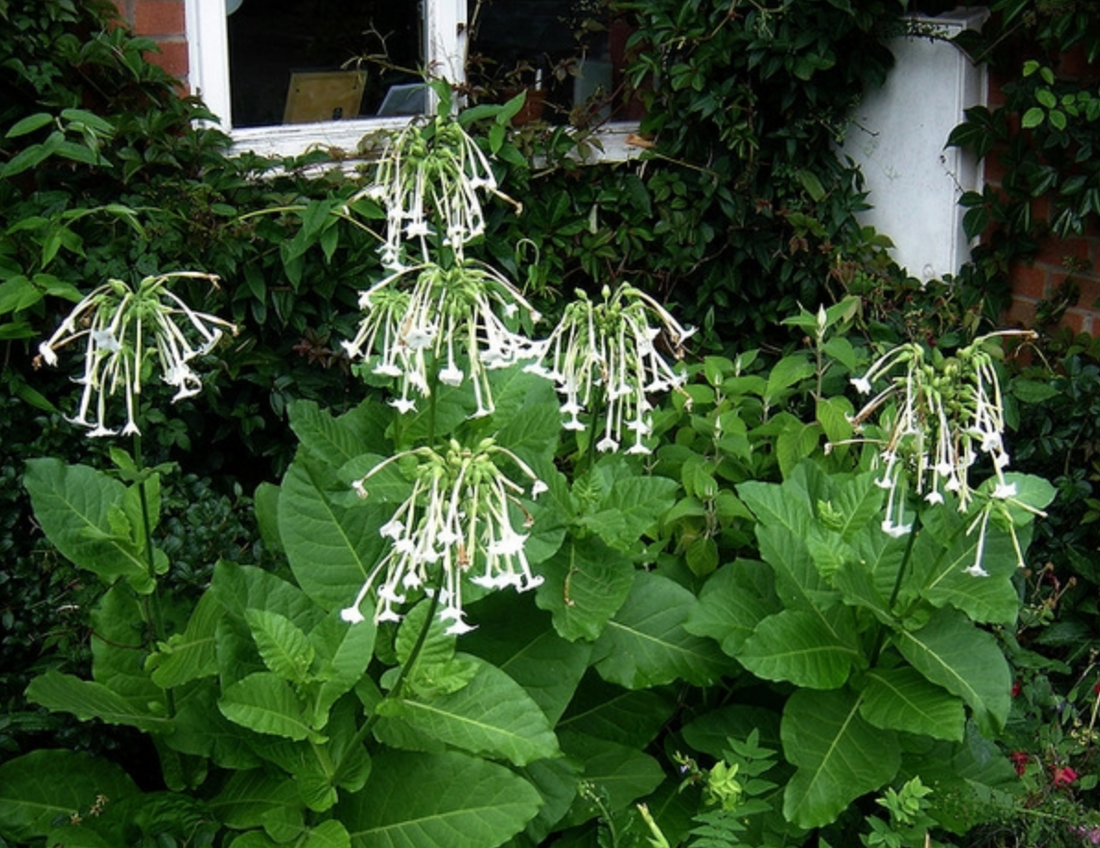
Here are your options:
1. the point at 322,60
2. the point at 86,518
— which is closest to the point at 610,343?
the point at 86,518

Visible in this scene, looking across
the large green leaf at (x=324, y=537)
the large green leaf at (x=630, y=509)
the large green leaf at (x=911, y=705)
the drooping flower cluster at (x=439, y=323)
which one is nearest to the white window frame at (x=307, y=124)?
the large green leaf at (x=324, y=537)

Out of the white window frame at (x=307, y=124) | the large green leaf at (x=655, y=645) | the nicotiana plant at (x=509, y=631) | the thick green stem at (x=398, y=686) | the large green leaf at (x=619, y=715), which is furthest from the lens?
the white window frame at (x=307, y=124)

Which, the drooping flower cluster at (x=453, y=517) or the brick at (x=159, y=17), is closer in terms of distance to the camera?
the drooping flower cluster at (x=453, y=517)

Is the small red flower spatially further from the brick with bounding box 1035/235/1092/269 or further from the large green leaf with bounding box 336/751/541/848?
the brick with bounding box 1035/235/1092/269

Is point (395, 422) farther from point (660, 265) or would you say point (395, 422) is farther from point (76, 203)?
point (660, 265)

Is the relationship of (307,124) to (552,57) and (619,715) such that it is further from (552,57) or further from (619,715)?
(619,715)

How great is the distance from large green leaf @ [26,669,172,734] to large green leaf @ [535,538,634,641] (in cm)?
82

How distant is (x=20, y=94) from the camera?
164 inches

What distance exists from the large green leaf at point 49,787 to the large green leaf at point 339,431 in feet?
2.78

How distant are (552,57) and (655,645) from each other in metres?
3.03

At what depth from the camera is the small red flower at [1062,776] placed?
342 centimetres

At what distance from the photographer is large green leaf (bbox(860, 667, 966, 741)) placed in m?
2.89

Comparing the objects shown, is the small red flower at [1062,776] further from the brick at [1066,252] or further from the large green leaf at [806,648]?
the brick at [1066,252]

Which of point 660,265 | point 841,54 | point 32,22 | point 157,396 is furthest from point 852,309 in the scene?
point 32,22
